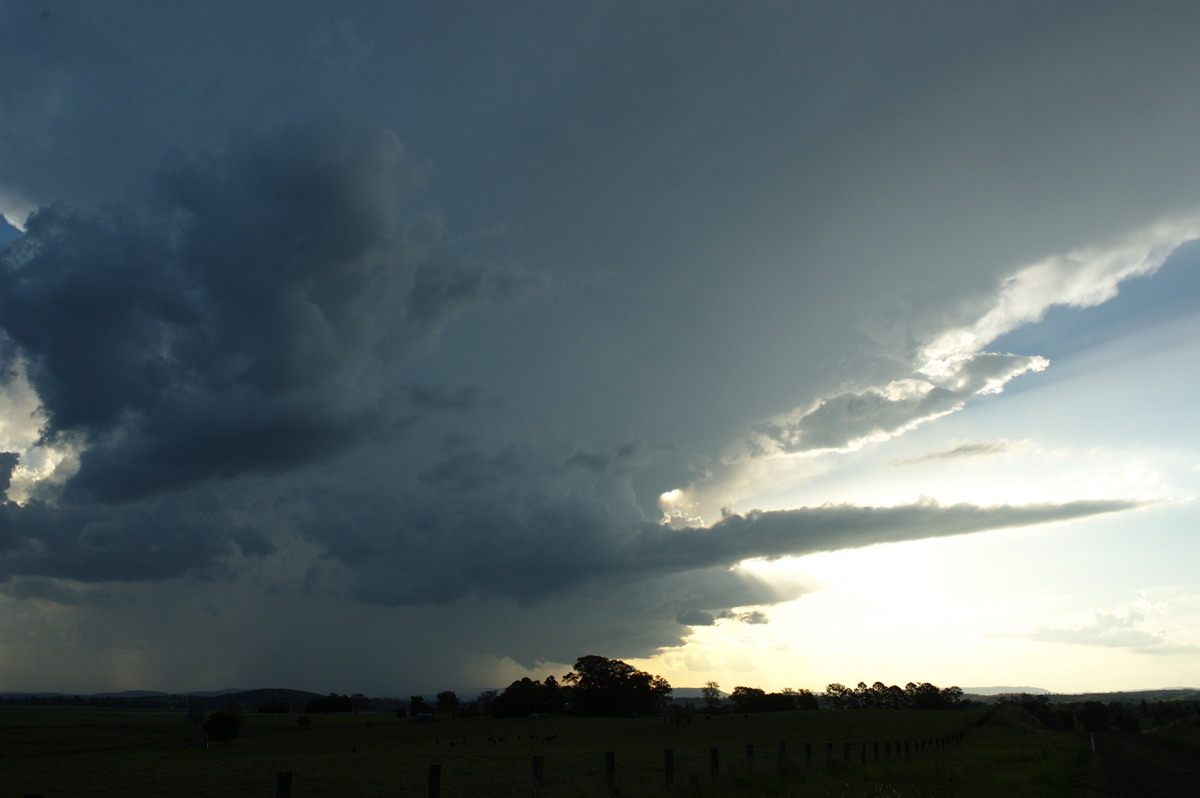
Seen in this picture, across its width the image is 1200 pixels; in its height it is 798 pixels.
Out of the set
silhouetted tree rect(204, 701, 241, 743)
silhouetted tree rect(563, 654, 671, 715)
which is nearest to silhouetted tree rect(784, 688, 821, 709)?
silhouetted tree rect(563, 654, 671, 715)

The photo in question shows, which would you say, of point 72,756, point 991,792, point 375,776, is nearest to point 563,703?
point 72,756

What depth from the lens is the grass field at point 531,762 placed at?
18422mm

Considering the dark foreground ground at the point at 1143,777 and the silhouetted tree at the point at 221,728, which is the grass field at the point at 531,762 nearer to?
the dark foreground ground at the point at 1143,777

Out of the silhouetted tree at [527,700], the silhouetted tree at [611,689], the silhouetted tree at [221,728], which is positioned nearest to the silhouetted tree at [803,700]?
the silhouetted tree at [611,689]

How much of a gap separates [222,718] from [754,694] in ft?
427

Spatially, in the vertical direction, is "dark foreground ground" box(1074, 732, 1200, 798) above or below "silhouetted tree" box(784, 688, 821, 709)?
above

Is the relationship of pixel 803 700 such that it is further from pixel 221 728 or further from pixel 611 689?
pixel 221 728

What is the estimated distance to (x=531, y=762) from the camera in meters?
43.6

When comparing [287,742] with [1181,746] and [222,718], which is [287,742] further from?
[1181,746]

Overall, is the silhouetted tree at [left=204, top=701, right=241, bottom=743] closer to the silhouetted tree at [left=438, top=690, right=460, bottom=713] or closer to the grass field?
the grass field

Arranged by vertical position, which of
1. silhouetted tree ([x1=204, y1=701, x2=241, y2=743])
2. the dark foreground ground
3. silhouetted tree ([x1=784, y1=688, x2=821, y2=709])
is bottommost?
silhouetted tree ([x1=784, y1=688, x2=821, y2=709])

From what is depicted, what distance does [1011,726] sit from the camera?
252 ft

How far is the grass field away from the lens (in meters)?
18.4

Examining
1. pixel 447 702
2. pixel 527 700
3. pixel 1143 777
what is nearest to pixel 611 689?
pixel 527 700
